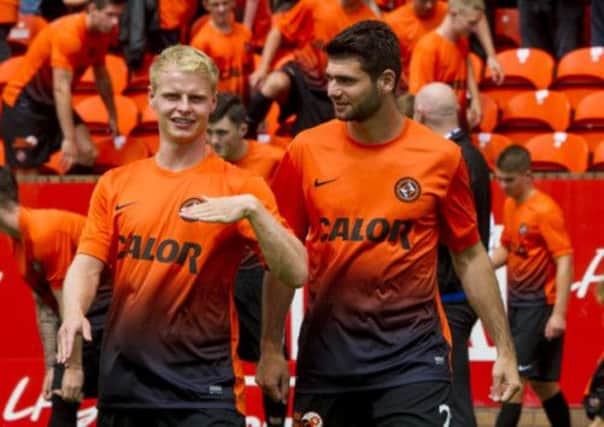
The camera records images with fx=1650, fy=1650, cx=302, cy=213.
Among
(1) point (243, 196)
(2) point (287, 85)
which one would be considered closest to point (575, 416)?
(2) point (287, 85)

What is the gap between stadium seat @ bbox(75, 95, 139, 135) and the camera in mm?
14000

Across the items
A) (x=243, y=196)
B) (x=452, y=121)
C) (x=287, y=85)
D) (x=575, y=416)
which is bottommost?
(x=575, y=416)

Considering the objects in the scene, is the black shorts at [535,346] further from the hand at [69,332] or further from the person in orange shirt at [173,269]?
the hand at [69,332]

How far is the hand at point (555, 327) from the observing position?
10898 mm

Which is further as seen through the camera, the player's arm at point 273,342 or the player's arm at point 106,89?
the player's arm at point 106,89

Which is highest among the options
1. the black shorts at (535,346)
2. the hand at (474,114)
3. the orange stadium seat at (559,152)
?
the hand at (474,114)

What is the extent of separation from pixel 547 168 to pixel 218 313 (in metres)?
7.37

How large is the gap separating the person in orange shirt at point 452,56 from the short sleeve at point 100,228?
614cm

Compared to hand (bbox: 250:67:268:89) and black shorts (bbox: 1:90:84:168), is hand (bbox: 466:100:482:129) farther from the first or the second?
black shorts (bbox: 1:90:84:168)

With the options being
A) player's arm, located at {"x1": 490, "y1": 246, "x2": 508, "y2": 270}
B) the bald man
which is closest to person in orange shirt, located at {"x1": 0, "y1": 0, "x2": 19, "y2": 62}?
player's arm, located at {"x1": 490, "y1": 246, "x2": 508, "y2": 270}

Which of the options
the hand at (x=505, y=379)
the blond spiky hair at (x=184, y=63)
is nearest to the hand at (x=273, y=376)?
the hand at (x=505, y=379)

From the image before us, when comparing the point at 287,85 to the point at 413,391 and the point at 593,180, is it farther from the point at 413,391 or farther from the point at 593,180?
the point at 413,391

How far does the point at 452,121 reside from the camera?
28.2ft

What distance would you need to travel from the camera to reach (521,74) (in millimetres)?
14516
